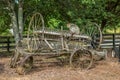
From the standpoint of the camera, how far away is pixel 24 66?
366 inches

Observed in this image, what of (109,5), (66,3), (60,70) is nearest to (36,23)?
(60,70)

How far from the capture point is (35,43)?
9906 millimetres

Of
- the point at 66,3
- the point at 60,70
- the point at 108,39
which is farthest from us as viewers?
the point at 108,39

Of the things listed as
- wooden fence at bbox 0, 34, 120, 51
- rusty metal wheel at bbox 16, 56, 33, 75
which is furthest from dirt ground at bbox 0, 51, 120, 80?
wooden fence at bbox 0, 34, 120, 51

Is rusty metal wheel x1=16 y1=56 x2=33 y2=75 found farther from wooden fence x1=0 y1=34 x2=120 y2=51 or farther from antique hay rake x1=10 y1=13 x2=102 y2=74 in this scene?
wooden fence x1=0 y1=34 x2=120 y2=51

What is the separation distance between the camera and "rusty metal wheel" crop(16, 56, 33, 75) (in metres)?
9.07

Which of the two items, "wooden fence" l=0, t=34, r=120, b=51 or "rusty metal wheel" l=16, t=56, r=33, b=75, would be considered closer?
"rusty metal wheel" l=16, t=56, r=33, b=75

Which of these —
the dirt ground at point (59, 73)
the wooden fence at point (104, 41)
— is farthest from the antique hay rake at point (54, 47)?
the wooden fence at point (104, 41)

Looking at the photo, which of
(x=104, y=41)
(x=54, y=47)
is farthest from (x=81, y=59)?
(x=104, y=41)

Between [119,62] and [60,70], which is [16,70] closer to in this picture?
[60,70]

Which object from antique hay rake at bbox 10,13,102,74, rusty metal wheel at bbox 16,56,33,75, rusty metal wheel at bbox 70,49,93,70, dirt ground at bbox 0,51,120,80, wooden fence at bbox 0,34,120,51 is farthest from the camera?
wooden fence at bbox 0,34,120,51

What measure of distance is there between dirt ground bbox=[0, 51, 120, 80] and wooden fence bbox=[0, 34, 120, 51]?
4.77m

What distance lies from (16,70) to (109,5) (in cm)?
808

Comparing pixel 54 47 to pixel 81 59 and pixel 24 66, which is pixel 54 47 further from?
pixel 24 66
